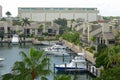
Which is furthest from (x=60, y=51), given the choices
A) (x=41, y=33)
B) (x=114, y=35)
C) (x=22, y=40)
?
(x=41, y=33)

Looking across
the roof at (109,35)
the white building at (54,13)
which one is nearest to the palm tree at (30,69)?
the roof at (109,35)

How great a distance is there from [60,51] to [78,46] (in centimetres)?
370

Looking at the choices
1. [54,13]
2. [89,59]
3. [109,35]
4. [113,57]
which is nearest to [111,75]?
[113,57]

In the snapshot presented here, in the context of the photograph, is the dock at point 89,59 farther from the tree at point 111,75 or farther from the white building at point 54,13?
the white building at point 54,13

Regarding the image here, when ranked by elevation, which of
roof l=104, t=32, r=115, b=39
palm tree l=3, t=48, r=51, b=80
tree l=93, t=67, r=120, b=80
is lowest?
tree l=93, t=67, r=120, b=80

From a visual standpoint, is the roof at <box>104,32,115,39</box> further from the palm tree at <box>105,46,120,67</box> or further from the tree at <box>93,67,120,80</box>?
the tree at <box>93,67,120,80</box>

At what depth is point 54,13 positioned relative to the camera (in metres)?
153

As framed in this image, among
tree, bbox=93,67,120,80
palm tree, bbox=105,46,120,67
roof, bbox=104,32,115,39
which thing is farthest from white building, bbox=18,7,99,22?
tree, bbox=93,67,120,80

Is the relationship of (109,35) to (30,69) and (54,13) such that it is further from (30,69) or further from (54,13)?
(54,13)

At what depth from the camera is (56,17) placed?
152125 mm

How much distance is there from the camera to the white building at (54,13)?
152 metres

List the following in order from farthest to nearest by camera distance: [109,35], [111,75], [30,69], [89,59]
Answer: [109,35] < [89,59] < [111,75] < [30,69]

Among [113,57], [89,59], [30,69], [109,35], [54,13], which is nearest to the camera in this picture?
[30,69]

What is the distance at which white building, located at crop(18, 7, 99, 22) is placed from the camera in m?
152
